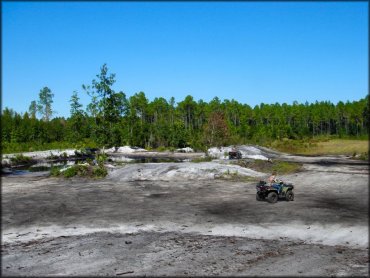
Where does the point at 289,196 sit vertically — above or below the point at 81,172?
below

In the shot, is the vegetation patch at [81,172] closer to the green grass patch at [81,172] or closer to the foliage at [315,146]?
the green grass patch at [81,172]

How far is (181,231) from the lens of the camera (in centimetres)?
1822

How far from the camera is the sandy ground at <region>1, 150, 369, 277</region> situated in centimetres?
1256

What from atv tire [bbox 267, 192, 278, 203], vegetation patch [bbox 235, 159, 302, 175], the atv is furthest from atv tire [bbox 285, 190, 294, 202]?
vegetation patch [bbox 235, 159, 302, 175]

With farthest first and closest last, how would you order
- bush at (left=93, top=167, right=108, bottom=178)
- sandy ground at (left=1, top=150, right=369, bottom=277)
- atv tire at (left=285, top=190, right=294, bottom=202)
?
bush at (left=93, top=167, right=108, bottom=178), atv tire at (left=285, top=190, right=294, bottom=202), sandy ground at (left=1, top=150, right=369, bottom=277)

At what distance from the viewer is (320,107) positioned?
14612cm

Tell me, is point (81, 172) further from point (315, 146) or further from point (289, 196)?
point (315, 146)

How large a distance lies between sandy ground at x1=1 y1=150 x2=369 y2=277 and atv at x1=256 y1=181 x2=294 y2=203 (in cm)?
59

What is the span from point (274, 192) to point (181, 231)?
954 cm

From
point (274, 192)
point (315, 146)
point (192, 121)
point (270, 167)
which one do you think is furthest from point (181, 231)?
point (192, 121)

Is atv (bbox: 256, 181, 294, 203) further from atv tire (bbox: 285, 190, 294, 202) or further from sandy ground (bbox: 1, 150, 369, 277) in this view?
sandy ground (bbox: 1, 150, 369, 277)

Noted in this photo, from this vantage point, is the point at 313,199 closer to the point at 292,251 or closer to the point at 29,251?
the point at 292,251

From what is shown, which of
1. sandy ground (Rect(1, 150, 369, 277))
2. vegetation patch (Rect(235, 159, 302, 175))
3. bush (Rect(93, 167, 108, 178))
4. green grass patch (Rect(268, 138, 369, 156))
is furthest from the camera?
vegetation patch (Rect(235, 159, 302, 175))

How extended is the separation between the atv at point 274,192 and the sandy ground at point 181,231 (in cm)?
59
